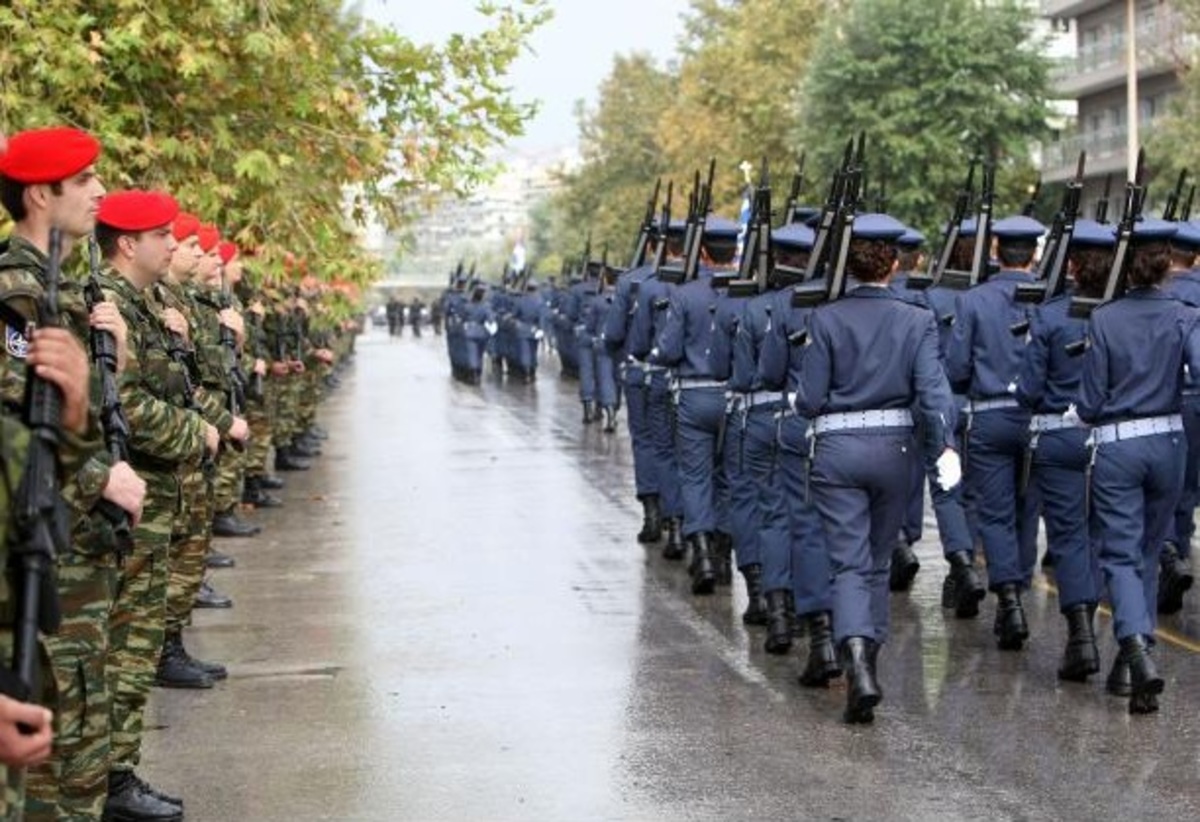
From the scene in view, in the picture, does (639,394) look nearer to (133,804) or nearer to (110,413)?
(133,804)

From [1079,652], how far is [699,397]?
12.2 ft

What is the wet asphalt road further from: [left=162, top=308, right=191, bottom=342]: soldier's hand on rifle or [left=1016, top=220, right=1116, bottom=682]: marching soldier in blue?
[left=162, top=308, right=191, bottom=342]: soldier's hand on rifle

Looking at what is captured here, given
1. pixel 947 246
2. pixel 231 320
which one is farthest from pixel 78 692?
pixel 947 246

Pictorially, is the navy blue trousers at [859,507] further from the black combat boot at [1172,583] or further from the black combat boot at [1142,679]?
the black combat boot at [1172,583]

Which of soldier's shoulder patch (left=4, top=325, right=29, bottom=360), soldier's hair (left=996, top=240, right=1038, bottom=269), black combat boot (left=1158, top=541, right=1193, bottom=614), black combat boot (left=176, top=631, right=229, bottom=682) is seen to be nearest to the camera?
soldier's shoulder patch (left=4, top=325, right=29, bottom=360)

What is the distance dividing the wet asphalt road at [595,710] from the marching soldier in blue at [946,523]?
16 centimetres

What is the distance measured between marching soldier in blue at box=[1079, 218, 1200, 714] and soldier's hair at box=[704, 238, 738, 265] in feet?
13.2

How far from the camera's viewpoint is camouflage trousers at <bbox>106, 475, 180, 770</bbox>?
7.59 m

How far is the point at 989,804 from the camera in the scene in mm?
7738

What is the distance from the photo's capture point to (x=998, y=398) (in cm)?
1170

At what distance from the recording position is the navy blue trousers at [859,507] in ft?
30.8

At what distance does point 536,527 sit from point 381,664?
19.9ft

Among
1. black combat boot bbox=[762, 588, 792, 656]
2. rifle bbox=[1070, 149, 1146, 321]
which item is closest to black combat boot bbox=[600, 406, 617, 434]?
black combat boot bbox=[762, 588, 792, 656]

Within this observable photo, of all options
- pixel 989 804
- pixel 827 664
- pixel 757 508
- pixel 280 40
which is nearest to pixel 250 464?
pixel 280 40
